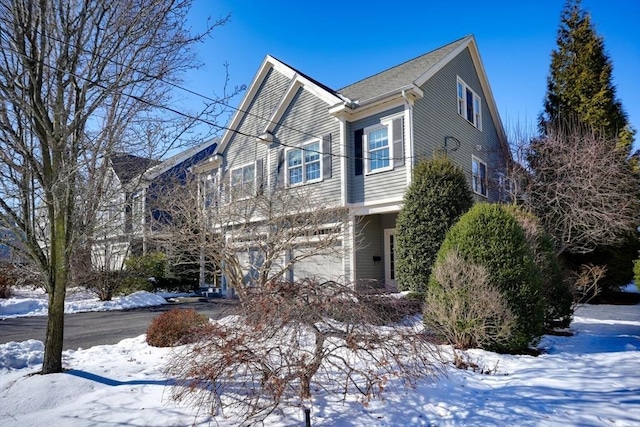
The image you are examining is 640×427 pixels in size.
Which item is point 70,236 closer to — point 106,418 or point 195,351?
point 106,418

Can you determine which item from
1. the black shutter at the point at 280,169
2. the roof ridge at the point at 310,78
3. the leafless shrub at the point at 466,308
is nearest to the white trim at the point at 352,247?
the black shutter at the point at 280,169

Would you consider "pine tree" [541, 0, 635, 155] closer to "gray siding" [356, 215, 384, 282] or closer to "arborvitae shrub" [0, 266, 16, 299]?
"gray siding" [356, 215, 384, 282]

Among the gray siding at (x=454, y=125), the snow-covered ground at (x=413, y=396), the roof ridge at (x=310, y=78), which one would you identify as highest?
the roof ridge at (x=310, y=78)

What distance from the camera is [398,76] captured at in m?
14.0

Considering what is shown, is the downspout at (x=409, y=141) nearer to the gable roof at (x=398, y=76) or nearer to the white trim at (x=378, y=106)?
the white trim at (x=378, y=106)

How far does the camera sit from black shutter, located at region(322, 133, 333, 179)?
13.2 meters

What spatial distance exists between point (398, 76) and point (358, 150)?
11.2ft

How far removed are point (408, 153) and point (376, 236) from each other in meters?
3.51

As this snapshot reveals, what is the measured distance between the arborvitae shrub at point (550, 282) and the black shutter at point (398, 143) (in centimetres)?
445

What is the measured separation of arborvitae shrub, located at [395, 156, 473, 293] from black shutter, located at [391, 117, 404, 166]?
1110 millimetres

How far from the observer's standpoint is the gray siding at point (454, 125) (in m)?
12.4

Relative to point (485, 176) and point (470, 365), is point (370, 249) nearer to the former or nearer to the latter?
point (485, 176)

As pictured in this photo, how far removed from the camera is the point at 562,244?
13070 mm

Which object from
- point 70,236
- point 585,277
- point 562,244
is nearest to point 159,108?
point 70,236
